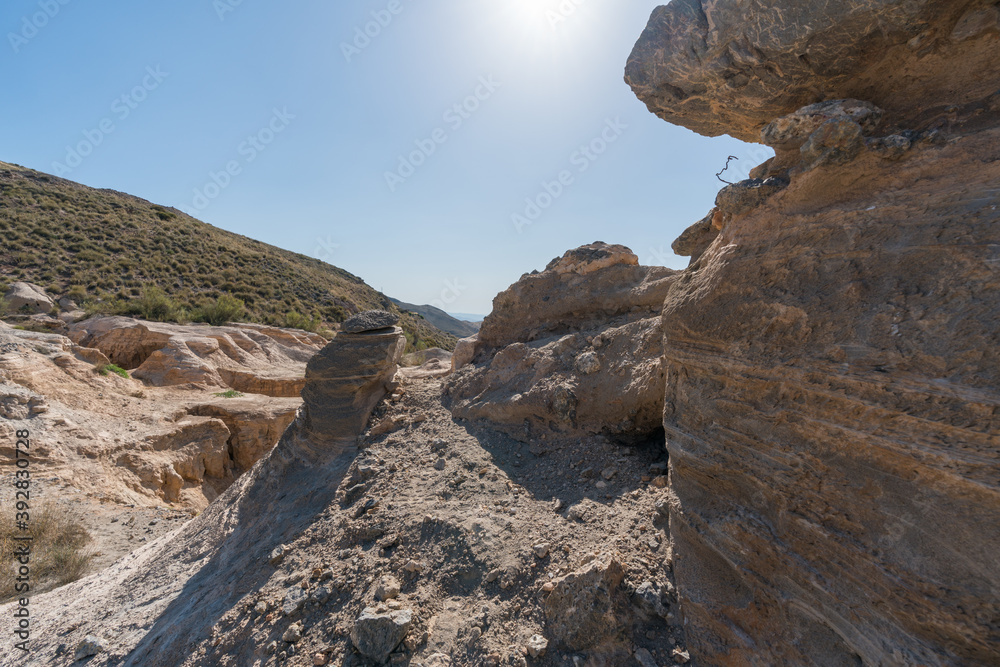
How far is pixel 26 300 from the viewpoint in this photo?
16.1 meters

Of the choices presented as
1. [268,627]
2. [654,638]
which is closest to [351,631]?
[268,627]

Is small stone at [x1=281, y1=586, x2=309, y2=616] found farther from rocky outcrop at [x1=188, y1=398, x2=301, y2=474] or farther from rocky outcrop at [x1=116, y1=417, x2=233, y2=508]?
rocky outcrop at [x1=188, y1=398, x2=301, y2=474]

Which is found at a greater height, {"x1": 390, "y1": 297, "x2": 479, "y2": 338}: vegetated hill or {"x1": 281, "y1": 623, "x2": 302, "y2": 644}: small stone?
{"x1": 390, "y1": 297, "x2": 479, "y2": 338}: vegetated hill

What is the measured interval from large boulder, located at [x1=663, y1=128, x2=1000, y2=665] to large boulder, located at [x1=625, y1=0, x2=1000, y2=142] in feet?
1.47

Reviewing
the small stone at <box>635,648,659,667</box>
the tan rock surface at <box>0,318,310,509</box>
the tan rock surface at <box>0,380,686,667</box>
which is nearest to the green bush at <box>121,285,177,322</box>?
the tan rock surface at <box>0,318,310,509</box>

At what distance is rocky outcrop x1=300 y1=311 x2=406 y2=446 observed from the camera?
17.4ft

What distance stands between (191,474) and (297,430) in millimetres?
6204

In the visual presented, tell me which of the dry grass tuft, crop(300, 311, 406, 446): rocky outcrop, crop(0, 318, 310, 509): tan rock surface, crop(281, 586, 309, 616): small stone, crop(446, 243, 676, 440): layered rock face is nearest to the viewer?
crop(281, 586, 309, 616): small stone

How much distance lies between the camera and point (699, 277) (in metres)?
2.85

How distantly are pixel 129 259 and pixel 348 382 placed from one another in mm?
23797

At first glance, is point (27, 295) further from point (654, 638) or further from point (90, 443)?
point (654, 638)

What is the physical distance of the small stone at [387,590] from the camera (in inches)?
117

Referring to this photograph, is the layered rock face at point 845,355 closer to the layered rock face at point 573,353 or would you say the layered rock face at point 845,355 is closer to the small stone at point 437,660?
the layered rock face at point 573,353

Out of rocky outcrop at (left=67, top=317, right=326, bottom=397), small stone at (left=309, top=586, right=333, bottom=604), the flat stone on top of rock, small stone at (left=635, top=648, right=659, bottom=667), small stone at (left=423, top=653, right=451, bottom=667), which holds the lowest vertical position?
small stone at (left=635, top=648, right=659, bottom=667)
